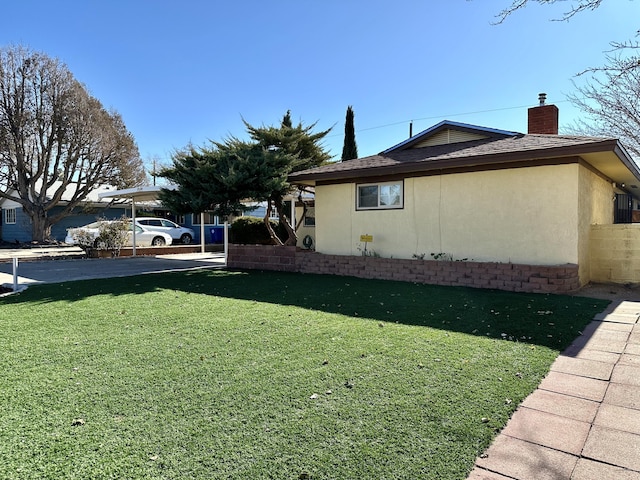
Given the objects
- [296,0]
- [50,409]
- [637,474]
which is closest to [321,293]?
[50,409]

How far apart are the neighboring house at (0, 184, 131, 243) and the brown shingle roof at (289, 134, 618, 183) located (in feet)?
67.2

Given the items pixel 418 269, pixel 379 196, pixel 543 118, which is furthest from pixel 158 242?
pixel 543 118

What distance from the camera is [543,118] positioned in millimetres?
11039

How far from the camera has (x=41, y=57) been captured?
21656mm

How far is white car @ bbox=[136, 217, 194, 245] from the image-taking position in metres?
19.9

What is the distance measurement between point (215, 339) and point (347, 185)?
6803 millimetres

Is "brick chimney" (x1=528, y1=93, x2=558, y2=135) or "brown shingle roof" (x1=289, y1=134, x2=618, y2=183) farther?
"brick chimney" (x1=528, y1=93, x2=558, y2=135)

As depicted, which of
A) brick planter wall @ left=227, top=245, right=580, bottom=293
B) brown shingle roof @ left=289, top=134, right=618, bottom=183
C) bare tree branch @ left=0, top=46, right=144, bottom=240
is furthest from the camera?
bare tree branch @ left=0, top=46, right=144, bottom=240

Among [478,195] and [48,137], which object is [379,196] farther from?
[48,137]

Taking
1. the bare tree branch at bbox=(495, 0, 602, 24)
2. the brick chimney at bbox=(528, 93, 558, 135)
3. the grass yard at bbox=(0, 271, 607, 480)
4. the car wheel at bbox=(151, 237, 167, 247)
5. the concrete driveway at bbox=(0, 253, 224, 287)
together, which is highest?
the brick chimney at bbox=(528, 93, 558, 135)

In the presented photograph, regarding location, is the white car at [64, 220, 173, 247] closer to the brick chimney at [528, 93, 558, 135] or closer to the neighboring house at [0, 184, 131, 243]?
the neighboring house at [0, 184, 131, 243]

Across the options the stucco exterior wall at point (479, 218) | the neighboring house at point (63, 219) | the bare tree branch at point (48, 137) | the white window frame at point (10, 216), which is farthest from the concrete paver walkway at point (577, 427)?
the white window frame at point (10, 216)

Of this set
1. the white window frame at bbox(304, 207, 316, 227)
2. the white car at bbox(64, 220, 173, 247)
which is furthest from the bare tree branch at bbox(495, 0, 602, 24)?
the white car at bbox(64, 220, 173, 247)

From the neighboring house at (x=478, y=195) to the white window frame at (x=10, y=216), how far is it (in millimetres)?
26097
